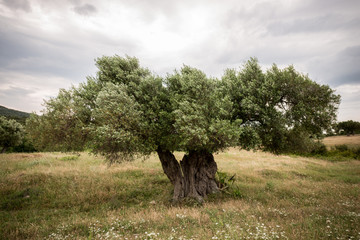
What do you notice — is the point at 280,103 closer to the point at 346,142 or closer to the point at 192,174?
the point at 192,174

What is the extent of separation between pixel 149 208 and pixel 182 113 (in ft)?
28.0

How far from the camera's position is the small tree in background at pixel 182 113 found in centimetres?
1270

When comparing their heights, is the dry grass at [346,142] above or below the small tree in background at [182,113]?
below

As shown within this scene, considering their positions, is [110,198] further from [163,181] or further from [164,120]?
[164,120]

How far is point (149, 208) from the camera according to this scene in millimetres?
14195

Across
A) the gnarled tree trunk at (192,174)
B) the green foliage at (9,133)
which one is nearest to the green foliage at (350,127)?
the gnarled tree trunk at (192,174)

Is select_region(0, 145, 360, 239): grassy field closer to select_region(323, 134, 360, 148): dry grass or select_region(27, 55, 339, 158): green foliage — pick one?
select_region(27, 55, 339, 158): green foliage

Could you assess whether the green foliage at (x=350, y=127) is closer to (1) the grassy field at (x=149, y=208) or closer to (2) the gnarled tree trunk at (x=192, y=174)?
(1) the grassy field at (x=149, y=208)

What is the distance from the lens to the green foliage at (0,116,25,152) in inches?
2183

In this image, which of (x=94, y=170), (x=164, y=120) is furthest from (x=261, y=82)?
(x=94, y=170)

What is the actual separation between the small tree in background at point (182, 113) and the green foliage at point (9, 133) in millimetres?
60151

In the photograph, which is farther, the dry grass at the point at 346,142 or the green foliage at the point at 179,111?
the dry grass at the point at 346,142

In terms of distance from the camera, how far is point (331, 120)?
15.3 metres

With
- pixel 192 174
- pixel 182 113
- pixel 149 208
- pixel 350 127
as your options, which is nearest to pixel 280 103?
pixel 182 113
